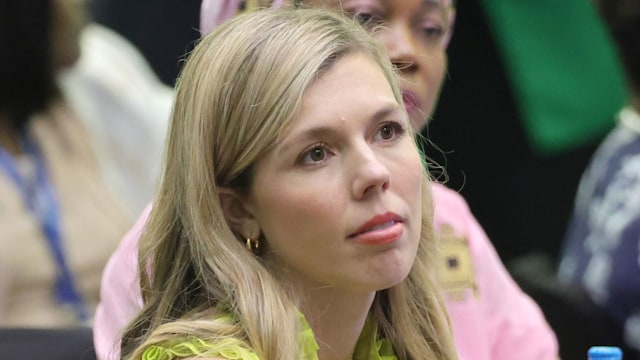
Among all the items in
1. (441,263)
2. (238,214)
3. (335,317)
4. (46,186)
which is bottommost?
(46,186)

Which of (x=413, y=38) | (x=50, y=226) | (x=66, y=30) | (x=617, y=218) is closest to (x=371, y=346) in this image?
(x=413, y=38)

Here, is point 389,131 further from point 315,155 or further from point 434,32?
point 434,32

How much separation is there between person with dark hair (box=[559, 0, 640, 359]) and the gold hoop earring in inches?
52.5

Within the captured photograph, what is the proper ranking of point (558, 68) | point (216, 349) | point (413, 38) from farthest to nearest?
point (558, 68), point (413, 38), point (216, 349)

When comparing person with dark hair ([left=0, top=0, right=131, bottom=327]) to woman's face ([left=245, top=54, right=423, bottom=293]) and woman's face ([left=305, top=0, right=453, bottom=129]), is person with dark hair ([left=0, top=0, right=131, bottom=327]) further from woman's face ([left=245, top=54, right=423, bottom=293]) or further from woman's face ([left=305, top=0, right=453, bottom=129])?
woman's face ([left=245, top=54, right=423, bottom=293])

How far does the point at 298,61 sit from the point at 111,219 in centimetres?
132

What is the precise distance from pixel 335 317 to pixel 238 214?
0.57 ft

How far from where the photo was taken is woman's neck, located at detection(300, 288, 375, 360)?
1792mm

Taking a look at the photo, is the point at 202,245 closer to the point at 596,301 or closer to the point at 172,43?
the point at 596,301

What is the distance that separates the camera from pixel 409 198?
175 cm

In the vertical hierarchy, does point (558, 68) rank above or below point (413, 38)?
below

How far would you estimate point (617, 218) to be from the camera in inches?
120

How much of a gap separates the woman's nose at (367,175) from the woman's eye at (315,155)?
0.11 ft

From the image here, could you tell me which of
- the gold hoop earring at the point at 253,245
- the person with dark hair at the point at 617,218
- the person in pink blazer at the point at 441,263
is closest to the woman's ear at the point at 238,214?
the gold hoop earring at the point at 253,245
